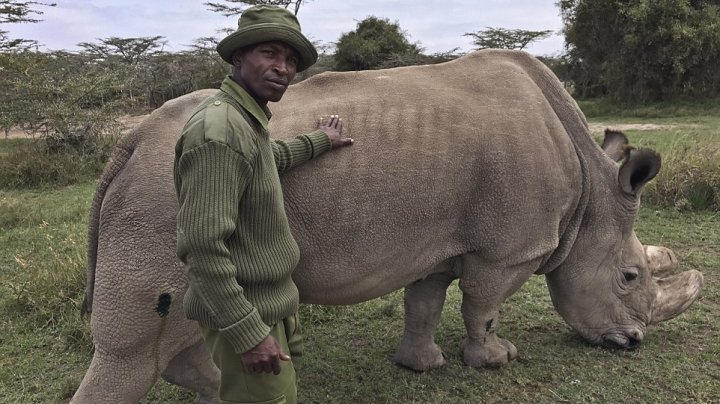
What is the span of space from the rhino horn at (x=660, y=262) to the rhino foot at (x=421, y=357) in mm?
1589

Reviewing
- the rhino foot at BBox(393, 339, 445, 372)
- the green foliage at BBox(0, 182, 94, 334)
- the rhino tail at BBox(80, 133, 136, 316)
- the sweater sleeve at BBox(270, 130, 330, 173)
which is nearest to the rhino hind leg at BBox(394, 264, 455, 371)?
the rhino foot at BBox(393, 339, 445, 372)

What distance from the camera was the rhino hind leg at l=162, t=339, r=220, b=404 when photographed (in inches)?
125

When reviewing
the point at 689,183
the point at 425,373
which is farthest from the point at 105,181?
the point at 689,183

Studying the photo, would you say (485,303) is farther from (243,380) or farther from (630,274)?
(243,380)

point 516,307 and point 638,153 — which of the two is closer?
point 638,153

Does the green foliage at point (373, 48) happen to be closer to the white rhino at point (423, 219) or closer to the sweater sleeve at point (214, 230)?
the white rhino at point (423, 219)

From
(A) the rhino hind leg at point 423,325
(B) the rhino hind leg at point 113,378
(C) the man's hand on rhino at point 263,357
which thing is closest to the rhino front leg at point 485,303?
(A) the rhino hind leg at point 423,325

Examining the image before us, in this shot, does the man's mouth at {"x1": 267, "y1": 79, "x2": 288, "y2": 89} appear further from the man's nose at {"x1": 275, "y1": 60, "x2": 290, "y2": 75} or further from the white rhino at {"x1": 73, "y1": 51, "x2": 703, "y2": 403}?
the white rhino at {"x1": 73, "y1": 51, "x2": 703, "y2": 403}

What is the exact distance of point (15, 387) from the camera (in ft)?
12.6

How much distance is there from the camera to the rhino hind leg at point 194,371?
10.4 ft

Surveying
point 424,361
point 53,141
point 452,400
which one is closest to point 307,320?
point 424,361

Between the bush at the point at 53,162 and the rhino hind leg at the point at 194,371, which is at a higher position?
the rhino hind leg at the point at 194,371

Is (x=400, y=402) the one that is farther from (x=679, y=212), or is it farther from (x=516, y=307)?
(x=679, y=212)

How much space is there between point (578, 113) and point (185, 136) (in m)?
2.62
